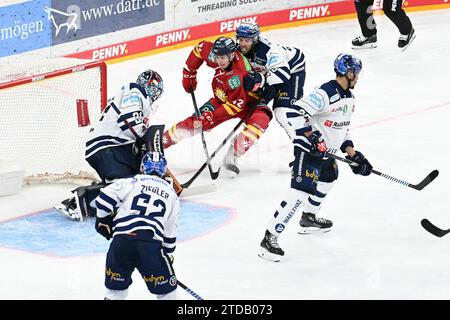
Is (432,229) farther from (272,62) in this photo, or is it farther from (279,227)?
(272,62)

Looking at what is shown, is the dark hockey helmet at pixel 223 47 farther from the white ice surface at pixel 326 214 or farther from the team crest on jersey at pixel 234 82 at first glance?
the white ice surface at pixel 326 214

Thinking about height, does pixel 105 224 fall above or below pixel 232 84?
above

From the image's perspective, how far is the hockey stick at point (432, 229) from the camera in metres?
6.40

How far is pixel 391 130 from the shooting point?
9.00 metres

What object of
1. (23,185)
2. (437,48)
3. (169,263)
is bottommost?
(437,48)

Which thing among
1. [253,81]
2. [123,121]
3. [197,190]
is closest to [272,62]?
[253,81]

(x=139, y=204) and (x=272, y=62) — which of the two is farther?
(x=272, y=62)

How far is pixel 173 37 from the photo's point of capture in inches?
439

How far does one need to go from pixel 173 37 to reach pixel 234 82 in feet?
12.0

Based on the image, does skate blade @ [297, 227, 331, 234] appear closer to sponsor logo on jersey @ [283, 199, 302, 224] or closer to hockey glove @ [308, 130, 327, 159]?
sponsor logo on jersey @ [283, 199, 302, 224]

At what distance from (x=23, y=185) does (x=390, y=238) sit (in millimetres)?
2580

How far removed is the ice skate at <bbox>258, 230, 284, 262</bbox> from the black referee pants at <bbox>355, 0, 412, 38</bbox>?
5.47m
